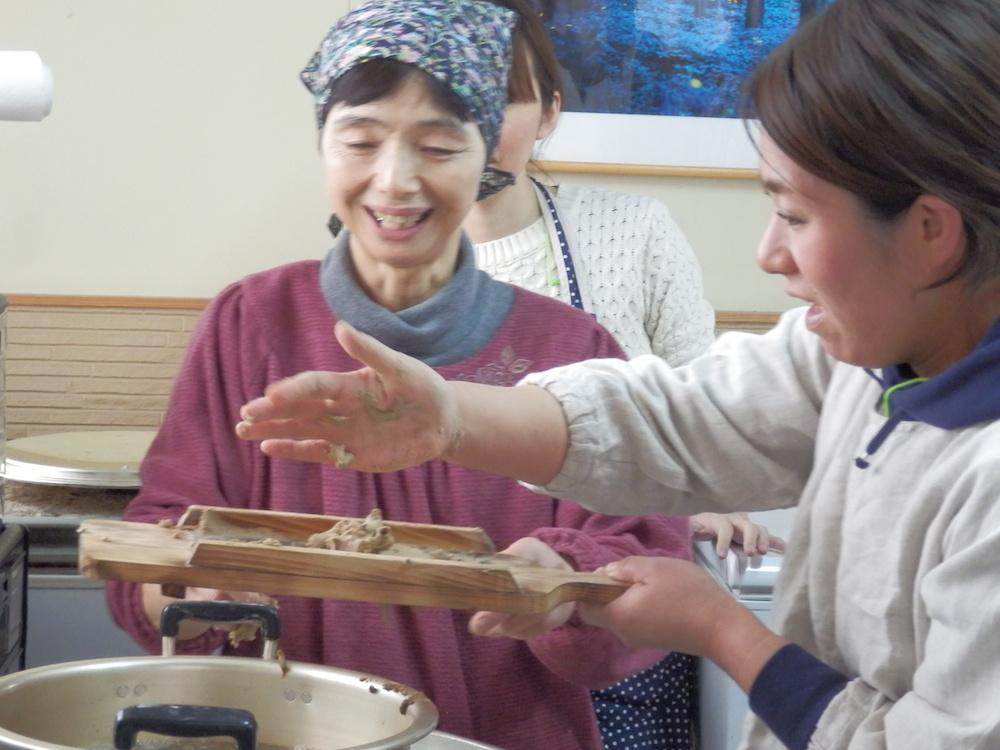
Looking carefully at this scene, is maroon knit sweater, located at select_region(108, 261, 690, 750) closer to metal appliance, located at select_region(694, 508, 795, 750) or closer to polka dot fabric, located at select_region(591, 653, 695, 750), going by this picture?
polka dot fabric, located at select_region(591, 653, 695, 750)

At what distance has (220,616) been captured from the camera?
3.10 ft

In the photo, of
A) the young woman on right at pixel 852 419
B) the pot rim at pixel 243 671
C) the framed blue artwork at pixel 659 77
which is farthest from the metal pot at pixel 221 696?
the framed blue artwork at pixel 659 77

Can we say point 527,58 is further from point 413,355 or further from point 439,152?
point 413,355

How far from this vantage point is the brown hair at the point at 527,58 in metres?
1.69

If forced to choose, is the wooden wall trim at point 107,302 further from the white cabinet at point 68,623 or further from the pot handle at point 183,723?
the pot handle at point 183,723

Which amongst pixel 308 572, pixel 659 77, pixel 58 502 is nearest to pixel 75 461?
pixel 58 502

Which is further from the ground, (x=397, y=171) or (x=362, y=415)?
(x=397, y=171)

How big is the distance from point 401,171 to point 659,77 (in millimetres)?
1749

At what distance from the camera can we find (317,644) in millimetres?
1116

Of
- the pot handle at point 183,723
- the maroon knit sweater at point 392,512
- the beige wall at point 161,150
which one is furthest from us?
the beige wall at point 161,150

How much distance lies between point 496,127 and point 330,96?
158 millimetres

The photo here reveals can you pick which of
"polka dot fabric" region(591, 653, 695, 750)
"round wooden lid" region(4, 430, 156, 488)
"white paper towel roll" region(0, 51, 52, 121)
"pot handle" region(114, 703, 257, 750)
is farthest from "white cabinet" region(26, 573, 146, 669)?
"pot handle" region(114, 703, 257, 750)

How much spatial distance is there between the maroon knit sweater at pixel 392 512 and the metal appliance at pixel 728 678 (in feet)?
2.22

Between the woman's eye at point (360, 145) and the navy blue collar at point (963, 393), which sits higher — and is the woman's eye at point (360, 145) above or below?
above
